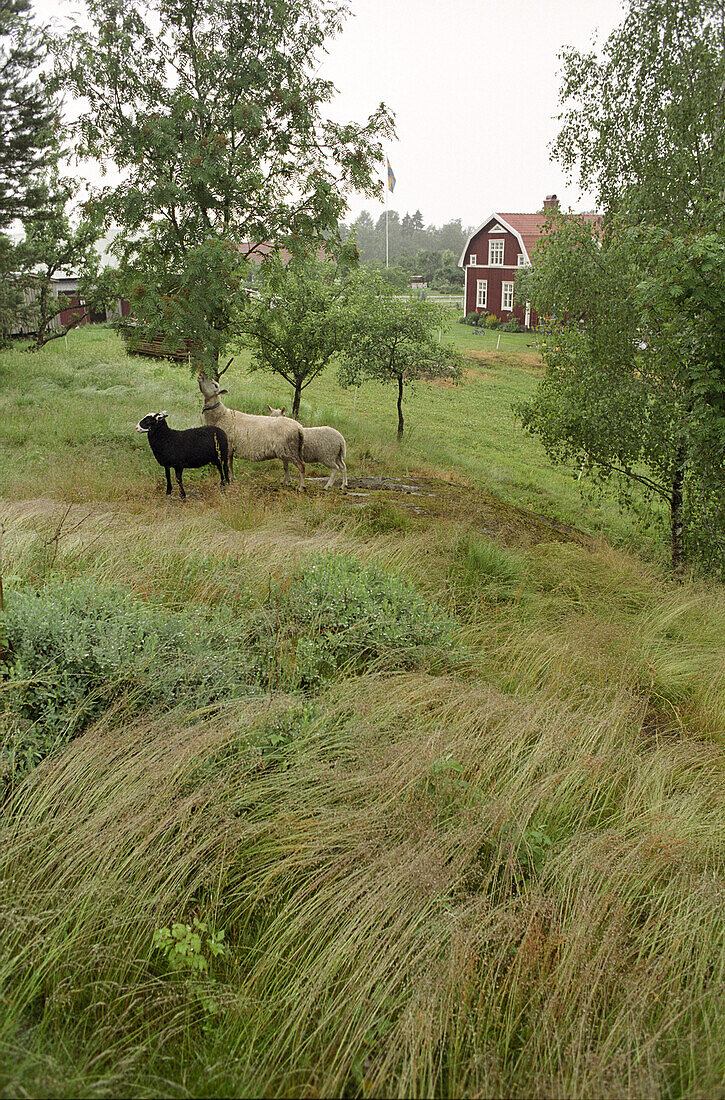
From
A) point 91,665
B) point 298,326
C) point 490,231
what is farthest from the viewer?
point 490,231

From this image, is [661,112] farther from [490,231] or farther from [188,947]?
[490,231]

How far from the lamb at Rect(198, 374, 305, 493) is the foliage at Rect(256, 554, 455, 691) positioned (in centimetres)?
633

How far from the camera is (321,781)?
3.45 meters

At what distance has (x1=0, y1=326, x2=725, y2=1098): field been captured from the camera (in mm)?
2297

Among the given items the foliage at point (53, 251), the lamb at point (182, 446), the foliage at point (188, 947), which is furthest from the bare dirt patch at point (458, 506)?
the foliage at point (53, 251)

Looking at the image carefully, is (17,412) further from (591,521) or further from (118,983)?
(118,983)

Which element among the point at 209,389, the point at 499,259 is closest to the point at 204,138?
the point at 209,389

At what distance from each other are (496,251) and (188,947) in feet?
182

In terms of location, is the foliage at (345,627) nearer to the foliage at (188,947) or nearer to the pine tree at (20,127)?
the foliage at (188,947)

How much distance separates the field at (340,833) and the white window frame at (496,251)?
165ft

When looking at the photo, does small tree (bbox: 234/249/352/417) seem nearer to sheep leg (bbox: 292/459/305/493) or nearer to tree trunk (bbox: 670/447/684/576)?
sheep leg (bbox: 292/459/305/493)

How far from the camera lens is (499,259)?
51.2 metres

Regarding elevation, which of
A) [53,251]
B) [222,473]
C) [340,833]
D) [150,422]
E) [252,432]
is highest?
[53,251]

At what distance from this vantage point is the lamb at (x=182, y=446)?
10.4 m
